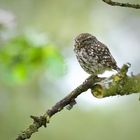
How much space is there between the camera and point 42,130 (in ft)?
39.1

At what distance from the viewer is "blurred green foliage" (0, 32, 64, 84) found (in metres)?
5.11

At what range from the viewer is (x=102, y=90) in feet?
11.6

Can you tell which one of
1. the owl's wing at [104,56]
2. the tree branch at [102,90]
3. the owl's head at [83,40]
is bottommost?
the tree branch at [102,90]

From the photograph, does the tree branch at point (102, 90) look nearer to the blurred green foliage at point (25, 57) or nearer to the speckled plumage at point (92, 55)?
the speckled plumage at point (92, 55)

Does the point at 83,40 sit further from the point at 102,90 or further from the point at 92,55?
the point at 102,90

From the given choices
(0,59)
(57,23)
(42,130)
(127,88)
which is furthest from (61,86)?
(127,88)

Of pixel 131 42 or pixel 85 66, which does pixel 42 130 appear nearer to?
pixel 131 42

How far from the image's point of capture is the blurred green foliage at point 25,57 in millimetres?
5109

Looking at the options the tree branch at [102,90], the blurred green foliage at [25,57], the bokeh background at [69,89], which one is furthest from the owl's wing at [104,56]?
the bokeh background at [69,89]

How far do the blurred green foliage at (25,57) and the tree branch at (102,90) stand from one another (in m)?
1.48

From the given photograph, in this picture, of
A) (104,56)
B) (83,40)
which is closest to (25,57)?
(83,40)

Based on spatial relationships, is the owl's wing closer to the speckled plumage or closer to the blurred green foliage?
the speckled plumage

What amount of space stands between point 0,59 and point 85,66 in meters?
0.75

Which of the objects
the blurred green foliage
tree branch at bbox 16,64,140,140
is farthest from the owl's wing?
tree branch at bbox 16,64,140,140
